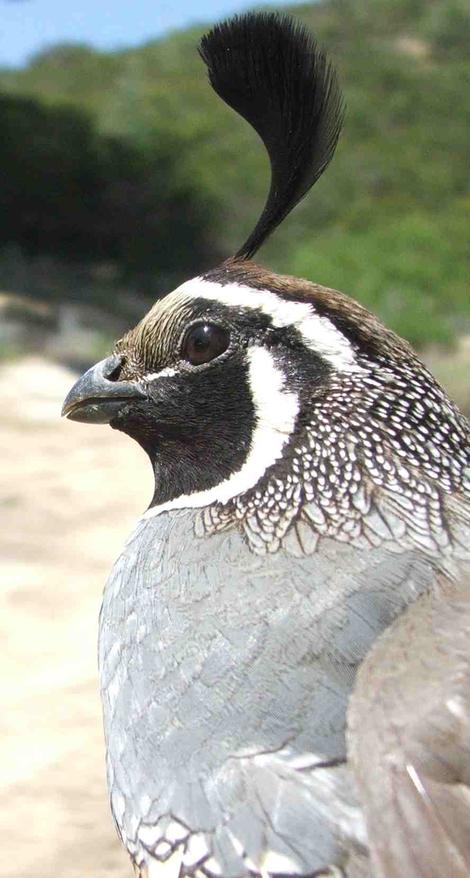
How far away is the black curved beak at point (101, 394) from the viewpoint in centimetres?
278

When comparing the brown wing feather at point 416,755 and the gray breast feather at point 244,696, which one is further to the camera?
the gray breast feather at point 244,696

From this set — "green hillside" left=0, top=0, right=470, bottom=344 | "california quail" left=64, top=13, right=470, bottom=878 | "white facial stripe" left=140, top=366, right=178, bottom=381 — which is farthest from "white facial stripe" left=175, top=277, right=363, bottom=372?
"green hillside" left=0, top=0, right=470, bottom=344

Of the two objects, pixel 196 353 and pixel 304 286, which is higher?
pixel 304 286

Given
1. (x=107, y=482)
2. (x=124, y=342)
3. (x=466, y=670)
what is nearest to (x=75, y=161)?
(x=107, y=482)

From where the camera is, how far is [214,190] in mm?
17172

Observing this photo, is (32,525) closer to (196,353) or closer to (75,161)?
(196,353)

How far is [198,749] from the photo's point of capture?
224 cm

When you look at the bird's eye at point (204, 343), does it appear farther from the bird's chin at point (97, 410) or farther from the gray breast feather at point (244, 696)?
the gray breast feather at point (244, 696)

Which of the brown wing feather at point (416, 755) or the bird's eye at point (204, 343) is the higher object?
the bird's eye at point (204, 343)

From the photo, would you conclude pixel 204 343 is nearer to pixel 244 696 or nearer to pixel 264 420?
pixel 264 420

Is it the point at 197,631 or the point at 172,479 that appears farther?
the point at 172,479

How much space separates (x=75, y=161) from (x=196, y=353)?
13.6 meters

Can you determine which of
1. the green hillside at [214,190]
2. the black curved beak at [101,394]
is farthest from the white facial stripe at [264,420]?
the green hillside at [214,190]

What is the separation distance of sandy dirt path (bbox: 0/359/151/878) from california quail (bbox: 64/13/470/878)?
1356 mm
